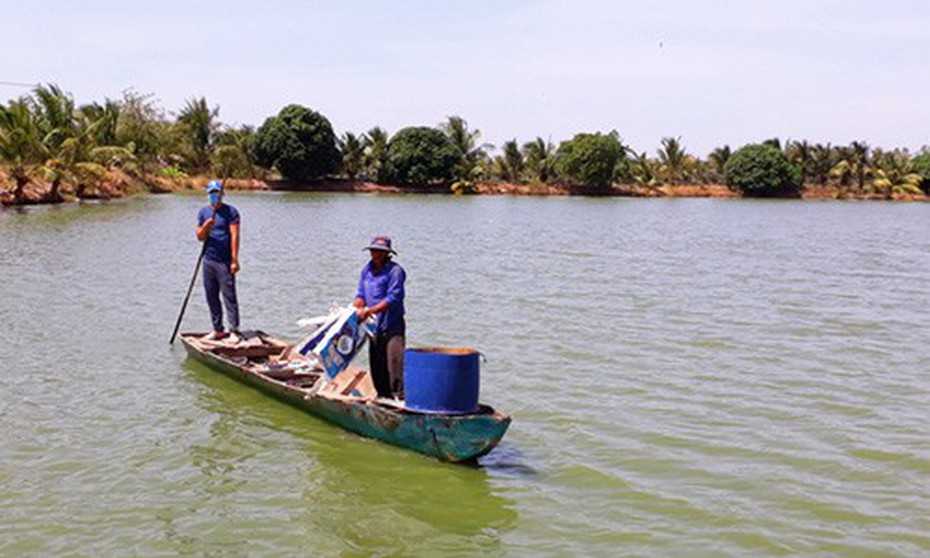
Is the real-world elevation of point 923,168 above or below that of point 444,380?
above

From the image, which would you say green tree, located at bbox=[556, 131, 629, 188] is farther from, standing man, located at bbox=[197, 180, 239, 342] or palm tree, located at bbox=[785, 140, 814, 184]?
standing man, located at bbox=[197, 180, 239, 342]

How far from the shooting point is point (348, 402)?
8.69m

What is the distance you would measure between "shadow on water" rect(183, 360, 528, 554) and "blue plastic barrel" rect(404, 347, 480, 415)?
0.65 m

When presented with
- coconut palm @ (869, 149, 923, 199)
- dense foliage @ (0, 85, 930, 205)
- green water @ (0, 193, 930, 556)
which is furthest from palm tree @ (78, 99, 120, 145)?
coconut palm @ (869, 149, 923, 199)

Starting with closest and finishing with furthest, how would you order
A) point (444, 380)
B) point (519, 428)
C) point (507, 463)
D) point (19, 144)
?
point (444, 380) < point (507, 463) < point (519, 428) < point (19, 144)

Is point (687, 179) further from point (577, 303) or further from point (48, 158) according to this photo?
point (577, 303)

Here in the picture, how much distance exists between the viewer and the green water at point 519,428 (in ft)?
22.7

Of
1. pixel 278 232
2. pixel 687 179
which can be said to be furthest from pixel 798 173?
pixel 278 232

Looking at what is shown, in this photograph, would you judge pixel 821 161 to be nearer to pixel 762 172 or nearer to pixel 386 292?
pixel 762 172

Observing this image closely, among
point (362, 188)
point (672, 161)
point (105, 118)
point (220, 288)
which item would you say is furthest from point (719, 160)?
point (220, 288)

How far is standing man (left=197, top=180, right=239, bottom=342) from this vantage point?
11.7 meters

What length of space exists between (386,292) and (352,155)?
71.0 meters

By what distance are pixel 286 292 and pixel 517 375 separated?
27.8ft

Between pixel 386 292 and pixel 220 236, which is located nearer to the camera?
pixel 386 292
